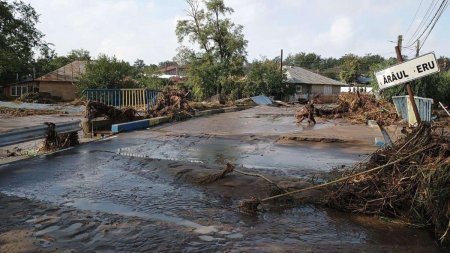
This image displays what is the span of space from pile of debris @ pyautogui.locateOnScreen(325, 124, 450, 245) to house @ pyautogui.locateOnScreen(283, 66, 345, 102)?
50.1 meters

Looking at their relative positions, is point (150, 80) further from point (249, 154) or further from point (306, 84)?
point (249, 154)

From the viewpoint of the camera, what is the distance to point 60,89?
180ft

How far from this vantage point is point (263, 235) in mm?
4652

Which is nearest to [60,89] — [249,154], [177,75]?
[177,75]

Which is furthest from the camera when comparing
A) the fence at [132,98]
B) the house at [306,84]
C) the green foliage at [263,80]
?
the house at [306,84]

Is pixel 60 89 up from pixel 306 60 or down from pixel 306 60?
down

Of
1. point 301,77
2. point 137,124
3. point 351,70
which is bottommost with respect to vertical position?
point 137,124

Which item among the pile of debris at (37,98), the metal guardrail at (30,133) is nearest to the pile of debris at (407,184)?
the metal guardrail at (30,133)

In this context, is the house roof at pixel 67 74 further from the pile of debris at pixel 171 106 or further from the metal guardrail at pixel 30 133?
the metal guardrail at pixel 30 133

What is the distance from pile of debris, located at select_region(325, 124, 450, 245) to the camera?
15.1 ft

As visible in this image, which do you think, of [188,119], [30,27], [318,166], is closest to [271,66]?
[30,27]

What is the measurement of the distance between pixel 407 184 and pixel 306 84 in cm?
5890

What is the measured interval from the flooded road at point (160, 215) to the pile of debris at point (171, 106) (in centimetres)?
978

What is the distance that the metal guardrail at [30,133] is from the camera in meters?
8.45
